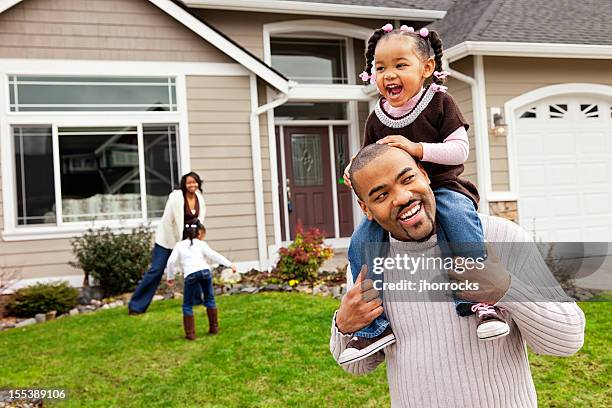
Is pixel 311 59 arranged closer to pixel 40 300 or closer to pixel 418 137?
pixel 40 300

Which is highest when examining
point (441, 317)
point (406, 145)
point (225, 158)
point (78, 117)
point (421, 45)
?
point (78, 117)

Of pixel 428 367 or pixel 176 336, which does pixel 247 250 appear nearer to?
pixel 176 336

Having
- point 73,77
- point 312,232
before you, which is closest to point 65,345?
point 312,232

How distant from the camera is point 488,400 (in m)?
1.53

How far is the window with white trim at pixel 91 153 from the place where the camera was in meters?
9.36

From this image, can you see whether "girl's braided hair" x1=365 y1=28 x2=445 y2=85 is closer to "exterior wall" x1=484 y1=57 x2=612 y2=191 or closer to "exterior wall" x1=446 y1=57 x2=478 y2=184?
"exterior wall" x1=446 y1=57 x2=478 y2=184

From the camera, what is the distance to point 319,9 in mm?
11031

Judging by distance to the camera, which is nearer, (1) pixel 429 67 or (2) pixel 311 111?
(1) pixel 429 67

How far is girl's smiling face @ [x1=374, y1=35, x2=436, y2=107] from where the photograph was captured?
1.59m

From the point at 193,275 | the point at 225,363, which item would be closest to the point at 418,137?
the point at 225,363

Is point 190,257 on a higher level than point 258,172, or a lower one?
lower

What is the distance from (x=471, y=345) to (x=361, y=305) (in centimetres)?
31

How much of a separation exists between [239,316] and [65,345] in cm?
188

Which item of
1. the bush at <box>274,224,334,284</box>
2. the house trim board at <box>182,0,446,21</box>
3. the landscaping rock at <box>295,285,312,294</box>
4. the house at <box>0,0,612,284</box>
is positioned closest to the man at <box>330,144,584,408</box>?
the landscaping rock at <box>295,285,312,294</box>
